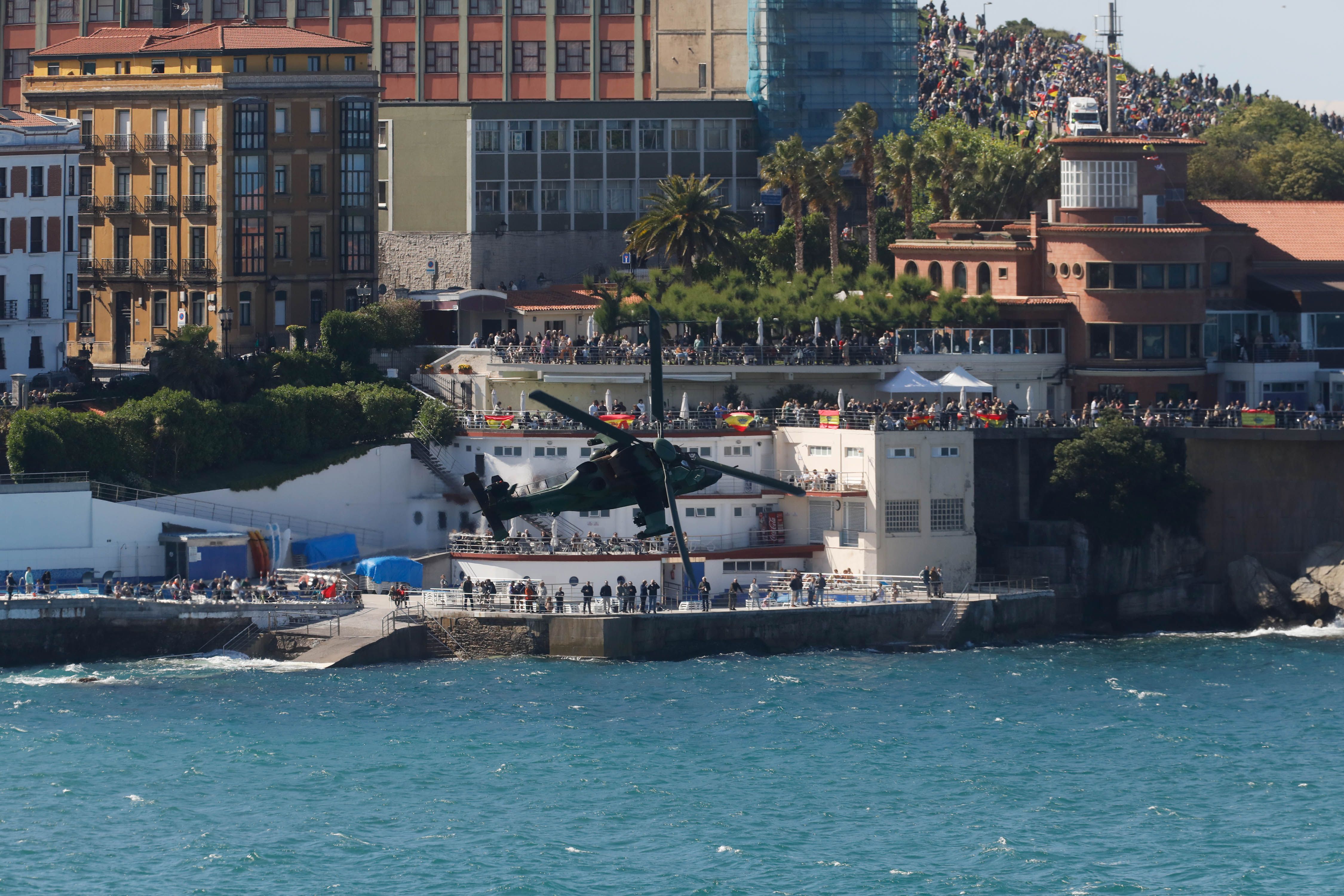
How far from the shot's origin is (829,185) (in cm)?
12681

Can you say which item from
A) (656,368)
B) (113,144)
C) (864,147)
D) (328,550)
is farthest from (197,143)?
(656,368)

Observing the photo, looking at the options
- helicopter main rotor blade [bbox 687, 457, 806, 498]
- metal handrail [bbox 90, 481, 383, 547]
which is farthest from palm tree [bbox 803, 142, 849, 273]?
helicopter main rotor blade [bbox 687, 457, 806, 498]

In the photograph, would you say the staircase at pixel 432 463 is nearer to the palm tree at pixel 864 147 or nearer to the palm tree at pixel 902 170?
the palm tree at pixel 864 147

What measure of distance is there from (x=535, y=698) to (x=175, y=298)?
38615mm

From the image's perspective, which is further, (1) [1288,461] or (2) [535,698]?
(1) [1288,461]

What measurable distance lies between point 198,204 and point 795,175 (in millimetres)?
27128

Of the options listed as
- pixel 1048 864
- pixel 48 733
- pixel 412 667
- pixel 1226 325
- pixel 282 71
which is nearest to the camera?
pixel 1048 864

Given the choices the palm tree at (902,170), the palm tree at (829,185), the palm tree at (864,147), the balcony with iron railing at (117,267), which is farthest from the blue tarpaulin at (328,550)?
the palm tree at (902,170)

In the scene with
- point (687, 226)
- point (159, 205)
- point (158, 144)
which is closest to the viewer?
point (687, 226)

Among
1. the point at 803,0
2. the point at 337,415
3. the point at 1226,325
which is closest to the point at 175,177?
the point at 337,415

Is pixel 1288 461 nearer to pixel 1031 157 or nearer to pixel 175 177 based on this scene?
pixel 1031 157

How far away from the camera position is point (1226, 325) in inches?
4663

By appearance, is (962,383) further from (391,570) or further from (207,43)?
(207,43)

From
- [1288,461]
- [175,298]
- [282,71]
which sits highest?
[282,71]
